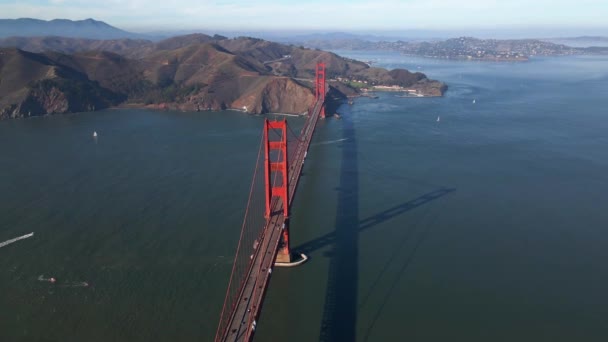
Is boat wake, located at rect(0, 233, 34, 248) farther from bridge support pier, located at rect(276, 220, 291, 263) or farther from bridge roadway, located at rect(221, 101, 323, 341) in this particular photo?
bridge support pier, located at rect(276, 220, 291, 263)

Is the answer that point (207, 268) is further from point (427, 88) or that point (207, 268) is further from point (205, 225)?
point (427, 88)

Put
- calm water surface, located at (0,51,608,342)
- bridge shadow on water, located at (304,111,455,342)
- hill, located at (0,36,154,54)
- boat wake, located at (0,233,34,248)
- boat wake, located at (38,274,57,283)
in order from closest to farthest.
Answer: bridge shadow on water, located at (304,111,455,342) → calm water surface, located at (0,51,608,342) → boat wake, located at (38,274,57,283) → boat wake, located at (0,233,34,248) → hill, located at (0,36,154,54)

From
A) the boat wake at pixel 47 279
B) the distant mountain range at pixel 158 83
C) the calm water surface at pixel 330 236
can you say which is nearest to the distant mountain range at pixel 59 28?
the distant mountain range at pixel 158 83

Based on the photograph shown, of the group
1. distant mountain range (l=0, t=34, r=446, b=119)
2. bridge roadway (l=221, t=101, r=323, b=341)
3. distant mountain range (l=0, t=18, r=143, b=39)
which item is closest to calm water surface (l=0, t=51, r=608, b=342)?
bridge roadway (l=221, t=101, r=323, b=341)

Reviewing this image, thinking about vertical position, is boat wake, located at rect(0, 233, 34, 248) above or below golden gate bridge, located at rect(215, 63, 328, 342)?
below

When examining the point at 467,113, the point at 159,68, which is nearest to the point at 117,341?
the point at 467,113

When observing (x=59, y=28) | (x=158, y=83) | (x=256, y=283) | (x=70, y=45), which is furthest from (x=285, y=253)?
(x=59, y=28)

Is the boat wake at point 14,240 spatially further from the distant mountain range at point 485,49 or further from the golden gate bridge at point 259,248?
the distant mountain range at point 485,49
